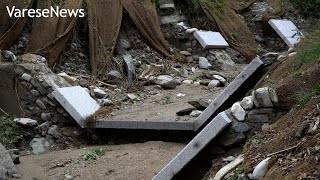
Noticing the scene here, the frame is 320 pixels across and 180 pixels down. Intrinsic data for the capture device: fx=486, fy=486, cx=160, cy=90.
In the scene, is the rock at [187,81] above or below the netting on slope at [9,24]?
below

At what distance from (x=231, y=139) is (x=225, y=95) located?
1156mm

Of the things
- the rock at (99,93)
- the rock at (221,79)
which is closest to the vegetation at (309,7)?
the rock at (221,79)

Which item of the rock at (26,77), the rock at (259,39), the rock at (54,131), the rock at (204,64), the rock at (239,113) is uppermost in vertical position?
the rock at (239,113)

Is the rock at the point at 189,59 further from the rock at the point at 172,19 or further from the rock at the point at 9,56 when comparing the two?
the rock at the point at 9,56

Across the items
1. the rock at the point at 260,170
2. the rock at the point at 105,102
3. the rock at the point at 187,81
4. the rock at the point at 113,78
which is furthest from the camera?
the rock at the point at 187,81

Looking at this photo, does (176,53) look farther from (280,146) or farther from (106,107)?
(280,146)

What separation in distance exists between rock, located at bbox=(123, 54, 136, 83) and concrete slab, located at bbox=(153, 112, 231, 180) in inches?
151

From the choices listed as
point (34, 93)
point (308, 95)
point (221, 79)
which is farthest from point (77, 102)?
point (308, 95)

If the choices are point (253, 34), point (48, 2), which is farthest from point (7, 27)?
A: point (253, 34)

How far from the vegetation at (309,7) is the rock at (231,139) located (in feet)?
25.2

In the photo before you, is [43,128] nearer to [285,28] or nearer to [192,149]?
[192,149]

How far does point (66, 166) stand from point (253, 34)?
21.2ft

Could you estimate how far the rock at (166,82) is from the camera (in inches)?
290

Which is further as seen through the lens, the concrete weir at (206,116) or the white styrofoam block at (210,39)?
the white styrofoam block at (210,39)
